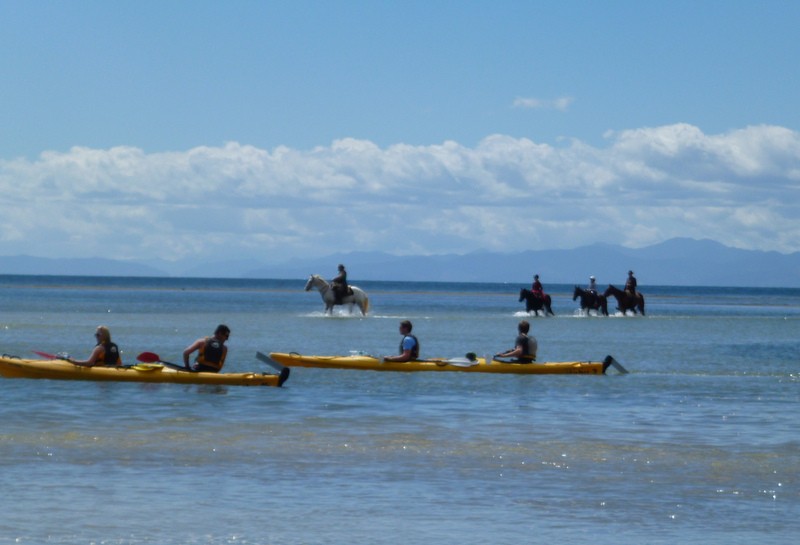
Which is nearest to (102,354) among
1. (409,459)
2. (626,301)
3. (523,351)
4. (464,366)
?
(464,366)

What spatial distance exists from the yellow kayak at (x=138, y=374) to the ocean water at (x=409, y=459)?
9.0 inches

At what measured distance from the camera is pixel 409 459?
47.6ft

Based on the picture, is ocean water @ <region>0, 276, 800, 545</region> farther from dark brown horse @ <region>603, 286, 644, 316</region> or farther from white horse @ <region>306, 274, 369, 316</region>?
dark brown horse @ <region>603, 286, 644, 316</region>

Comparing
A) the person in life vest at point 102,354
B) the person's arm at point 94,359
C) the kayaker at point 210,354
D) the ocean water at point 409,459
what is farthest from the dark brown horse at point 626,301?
the person's arm at point 94,359

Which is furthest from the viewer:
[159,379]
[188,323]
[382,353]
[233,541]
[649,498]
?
[188,323]

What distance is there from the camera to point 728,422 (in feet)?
61.1

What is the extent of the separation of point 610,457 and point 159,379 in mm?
9688

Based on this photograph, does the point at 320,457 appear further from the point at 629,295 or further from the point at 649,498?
the point at 629,295

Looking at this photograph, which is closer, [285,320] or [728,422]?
[728,422]

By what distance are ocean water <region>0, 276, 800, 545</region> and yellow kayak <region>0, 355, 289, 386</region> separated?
228 mm

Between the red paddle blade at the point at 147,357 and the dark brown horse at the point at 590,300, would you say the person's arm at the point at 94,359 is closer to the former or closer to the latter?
the red paddle blade at the point at 147,357

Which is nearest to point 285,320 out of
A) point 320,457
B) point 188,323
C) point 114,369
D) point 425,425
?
point 188,323

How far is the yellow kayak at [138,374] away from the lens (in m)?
21.9

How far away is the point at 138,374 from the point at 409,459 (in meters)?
8.87
